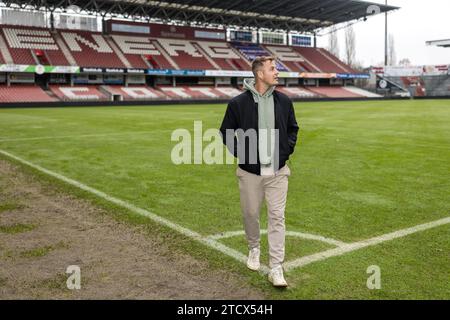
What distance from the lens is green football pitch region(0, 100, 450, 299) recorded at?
4.09 meters

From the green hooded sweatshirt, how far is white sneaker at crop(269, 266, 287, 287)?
3.10 ft

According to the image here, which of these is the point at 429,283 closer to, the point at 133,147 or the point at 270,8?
the point at 133,147

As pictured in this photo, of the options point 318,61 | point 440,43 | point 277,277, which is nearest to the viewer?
point 277,277

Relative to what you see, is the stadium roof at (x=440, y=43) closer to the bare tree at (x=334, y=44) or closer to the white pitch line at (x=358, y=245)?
the bare tree at (x=334, y=44)

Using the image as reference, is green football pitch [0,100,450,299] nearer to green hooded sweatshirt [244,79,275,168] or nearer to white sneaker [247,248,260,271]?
white sneaker [247,248,260,271]

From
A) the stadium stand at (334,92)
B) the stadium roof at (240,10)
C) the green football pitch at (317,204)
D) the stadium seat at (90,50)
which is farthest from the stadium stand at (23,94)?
the stadium stand at (334,92)

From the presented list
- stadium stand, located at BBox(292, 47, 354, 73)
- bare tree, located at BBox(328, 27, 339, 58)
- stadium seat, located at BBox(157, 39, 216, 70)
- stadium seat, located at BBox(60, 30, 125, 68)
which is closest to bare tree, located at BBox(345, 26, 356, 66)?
bare tree, located at BBox(328, 27, 339, 58)

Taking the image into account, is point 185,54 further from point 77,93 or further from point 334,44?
point 334,44

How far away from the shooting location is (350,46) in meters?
86.3

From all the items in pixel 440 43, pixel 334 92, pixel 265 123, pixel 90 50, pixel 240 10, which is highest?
pixel 240 10

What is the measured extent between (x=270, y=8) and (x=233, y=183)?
52.8 meters

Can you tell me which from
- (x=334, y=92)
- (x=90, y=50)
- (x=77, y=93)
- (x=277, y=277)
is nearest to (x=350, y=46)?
(x=334, y=92)

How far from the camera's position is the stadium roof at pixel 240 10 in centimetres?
5075

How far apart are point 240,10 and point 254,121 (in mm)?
55843
